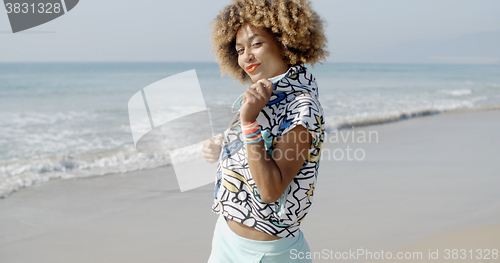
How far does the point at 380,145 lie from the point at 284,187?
6.19 m

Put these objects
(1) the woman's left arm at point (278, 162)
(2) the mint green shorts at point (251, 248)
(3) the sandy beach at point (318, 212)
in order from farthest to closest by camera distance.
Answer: (3) the sandy beach at point (318, 212) < (2) the mint green shorts at point (251, 248) < (1) the woman's left arm at point (278, 162)

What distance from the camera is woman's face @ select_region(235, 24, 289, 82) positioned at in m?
1.46

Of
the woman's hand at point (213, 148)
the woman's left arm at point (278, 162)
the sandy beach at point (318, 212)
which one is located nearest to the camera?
the woman's left arm at point (278, 162)

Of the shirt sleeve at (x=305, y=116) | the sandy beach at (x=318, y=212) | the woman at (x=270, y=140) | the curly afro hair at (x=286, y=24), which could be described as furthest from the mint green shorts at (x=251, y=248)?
the sandy beach at (x=318, y=212)

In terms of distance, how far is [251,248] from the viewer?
144 cm

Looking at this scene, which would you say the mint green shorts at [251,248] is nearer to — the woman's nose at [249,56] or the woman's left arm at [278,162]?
the woman's left arm at [278,162]

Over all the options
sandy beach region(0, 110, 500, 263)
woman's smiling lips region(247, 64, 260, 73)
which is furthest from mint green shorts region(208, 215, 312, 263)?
Result: sandy beach region(0, 110, 500, 263)

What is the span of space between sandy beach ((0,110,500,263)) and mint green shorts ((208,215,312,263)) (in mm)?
1897

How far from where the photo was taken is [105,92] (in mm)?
21000

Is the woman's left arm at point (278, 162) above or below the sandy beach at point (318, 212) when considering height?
above

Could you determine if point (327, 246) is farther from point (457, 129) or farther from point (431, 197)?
point (457, 129)

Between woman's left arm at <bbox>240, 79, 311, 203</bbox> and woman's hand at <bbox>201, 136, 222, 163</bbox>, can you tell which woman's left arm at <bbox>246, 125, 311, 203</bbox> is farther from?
woman's hand at <bbox>201, 136, 222, 163</bbox>

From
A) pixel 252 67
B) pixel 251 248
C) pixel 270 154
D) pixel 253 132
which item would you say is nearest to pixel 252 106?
pixel 253 132

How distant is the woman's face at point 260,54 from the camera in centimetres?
146
